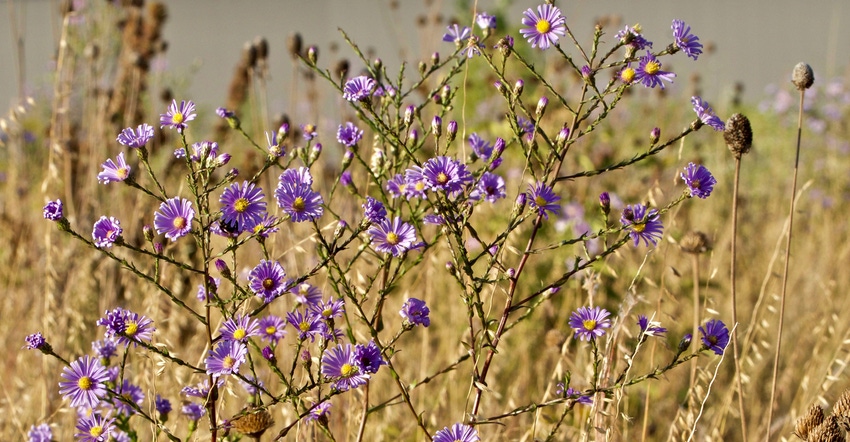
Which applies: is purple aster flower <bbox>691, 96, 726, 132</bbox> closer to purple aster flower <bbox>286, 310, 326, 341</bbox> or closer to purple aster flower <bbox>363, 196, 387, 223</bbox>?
purple aster flower <bbox>363, 196, 387, 223</bbox>

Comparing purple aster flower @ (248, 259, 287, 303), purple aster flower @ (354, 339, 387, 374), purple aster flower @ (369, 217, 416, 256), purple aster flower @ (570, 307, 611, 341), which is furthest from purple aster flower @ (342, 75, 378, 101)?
purple aster flower @ (570, 307, 611, 341)

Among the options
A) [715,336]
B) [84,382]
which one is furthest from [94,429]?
[715,336]

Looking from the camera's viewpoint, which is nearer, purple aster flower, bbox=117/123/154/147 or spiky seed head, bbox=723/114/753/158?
purple aster flower, bbox=117/123/154/147

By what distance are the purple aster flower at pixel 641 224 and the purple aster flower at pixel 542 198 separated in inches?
4.7

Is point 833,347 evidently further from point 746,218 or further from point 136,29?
point 136,29

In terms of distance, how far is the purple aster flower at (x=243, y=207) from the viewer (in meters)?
1.18

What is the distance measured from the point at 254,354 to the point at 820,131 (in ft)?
12.5

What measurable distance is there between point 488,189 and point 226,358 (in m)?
0.53

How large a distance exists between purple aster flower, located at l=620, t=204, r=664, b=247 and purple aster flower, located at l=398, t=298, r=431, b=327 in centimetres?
37

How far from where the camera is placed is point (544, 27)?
4.30 feet

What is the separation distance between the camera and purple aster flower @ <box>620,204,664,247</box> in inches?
50.4

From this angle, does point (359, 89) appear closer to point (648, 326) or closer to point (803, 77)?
point (648, 326)

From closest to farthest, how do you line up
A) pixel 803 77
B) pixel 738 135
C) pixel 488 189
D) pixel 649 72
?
pixel 649 72 < pixel 488 189 < pixel 738 135 < pixel 803 77

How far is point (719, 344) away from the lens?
4.51 feet
